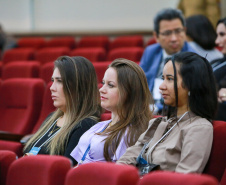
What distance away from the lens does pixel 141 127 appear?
0.96m

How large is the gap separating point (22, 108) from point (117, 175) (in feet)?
3.42

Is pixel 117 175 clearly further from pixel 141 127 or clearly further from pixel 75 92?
pixel 75 92

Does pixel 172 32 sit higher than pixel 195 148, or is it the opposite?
pixel 172 32

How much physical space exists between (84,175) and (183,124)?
0.84 ft

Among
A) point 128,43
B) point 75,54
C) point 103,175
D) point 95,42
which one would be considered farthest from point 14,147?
point 95,42

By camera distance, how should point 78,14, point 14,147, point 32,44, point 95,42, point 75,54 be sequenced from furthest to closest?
point 78,14
point 32,44
point 95,42
point 75,54
point 14,147

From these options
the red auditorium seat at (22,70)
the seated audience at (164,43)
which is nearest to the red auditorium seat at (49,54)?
the red auditorium seat at (22,70)

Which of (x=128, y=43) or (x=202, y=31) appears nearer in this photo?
(x=202, y=31)

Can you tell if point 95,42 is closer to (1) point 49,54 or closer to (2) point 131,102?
(1) point 49,54

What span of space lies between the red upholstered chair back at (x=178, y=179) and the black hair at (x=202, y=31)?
99 cm

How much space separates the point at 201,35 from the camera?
1.58 metres

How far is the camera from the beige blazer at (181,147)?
785mm

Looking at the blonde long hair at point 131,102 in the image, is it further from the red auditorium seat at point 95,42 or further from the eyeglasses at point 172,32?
the red auditorium seat at point 95,42

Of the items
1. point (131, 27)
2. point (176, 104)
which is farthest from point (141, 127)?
point (131, 27)
